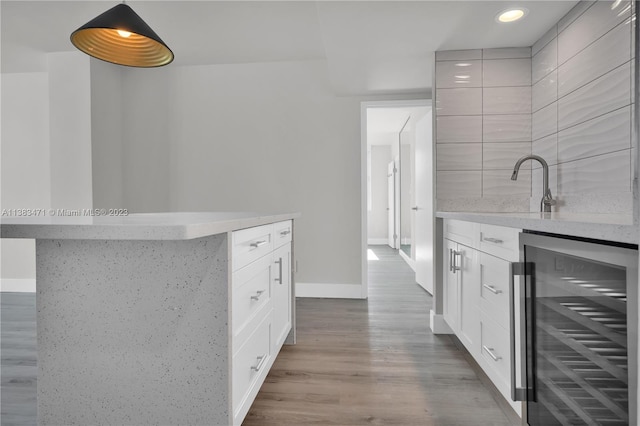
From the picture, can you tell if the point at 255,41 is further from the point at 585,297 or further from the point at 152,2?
the point at 585,297

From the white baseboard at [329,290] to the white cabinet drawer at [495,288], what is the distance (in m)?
1.92

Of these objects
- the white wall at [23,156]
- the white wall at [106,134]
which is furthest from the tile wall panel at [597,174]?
the white wall at [23,156]

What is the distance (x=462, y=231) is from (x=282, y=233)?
1062 millimetres

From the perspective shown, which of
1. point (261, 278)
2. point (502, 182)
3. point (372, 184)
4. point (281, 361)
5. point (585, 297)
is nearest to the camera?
point (585, 297)

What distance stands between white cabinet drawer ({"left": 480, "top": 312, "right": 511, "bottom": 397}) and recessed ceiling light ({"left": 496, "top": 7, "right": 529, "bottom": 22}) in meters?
1.69

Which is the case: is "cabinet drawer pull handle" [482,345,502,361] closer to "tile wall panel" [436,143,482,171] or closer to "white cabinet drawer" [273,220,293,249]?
"white cabinet drawer" [273,220,293,249]

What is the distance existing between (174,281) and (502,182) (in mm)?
2246

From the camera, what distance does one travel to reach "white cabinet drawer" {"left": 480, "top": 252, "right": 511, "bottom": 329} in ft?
4.70

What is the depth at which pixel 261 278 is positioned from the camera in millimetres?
1550

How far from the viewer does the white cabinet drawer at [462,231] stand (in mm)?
1828

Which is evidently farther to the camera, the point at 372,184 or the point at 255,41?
the point at 372,184

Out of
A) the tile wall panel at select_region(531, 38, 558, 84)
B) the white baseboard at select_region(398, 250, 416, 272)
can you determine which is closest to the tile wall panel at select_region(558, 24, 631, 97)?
the tile wall panel at select_region(531, 38, 558, 84)

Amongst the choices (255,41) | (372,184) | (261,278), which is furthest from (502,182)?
(372,184)

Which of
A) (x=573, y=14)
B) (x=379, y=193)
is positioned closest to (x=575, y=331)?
(x=573, y=14)
